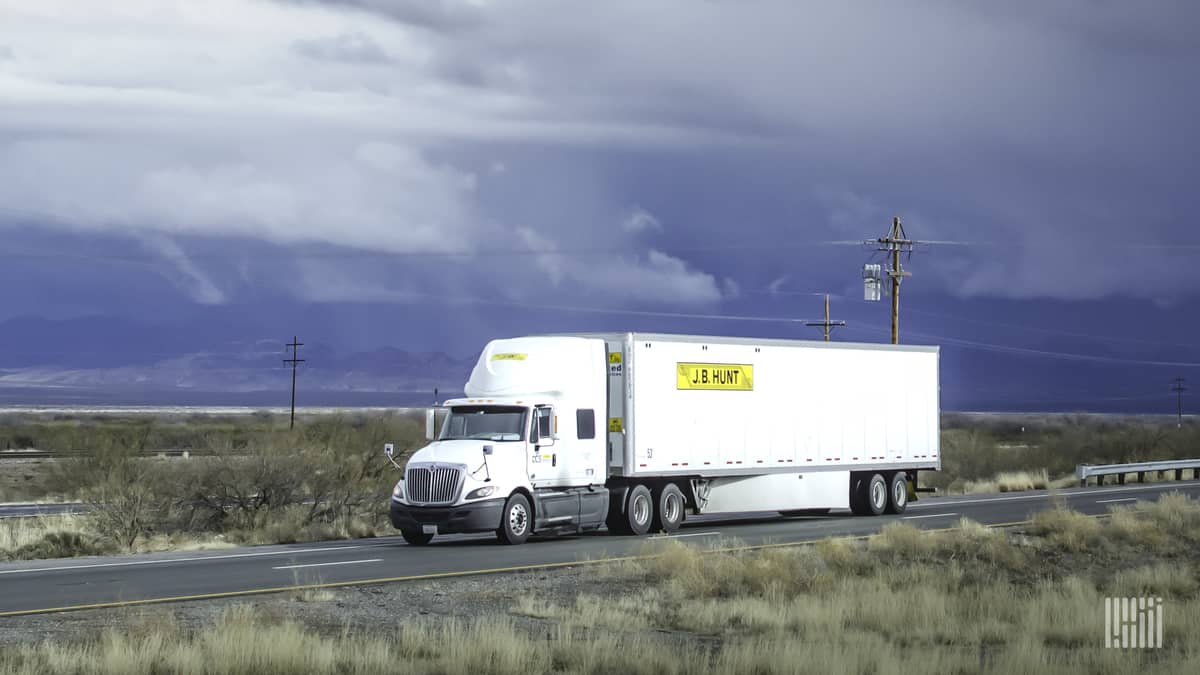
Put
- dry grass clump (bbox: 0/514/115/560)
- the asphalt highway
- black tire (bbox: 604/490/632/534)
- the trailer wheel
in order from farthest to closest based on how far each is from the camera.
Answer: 1. the trailer wheel
2. dry grass clump (bbox: 0/514/115/560)
3. black tire (bbox: 604/490/632/534)
4. the asphalt highway

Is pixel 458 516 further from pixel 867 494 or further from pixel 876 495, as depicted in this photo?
pixel 876 495

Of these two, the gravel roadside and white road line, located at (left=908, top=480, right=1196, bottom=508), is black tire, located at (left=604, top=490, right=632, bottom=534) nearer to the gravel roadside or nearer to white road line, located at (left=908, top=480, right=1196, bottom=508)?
the gravel roadside

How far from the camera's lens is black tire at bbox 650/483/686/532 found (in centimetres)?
3009

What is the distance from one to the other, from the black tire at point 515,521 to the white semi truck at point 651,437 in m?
0.03

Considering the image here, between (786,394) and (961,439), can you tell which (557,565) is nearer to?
(786,394)

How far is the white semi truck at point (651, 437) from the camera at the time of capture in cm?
2733

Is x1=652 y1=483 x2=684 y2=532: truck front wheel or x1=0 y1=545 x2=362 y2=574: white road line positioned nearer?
x1=0 y1=545 x2=362 y2=574: white road line

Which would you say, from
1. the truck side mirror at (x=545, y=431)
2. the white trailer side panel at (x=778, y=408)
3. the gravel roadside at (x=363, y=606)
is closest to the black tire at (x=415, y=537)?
the truck side mirror at (x=545, y=431)

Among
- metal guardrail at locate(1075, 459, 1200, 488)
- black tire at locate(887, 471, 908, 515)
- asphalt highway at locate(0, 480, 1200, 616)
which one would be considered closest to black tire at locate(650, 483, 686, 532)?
asphalt highway at locate(0, 480, 1200, 616)

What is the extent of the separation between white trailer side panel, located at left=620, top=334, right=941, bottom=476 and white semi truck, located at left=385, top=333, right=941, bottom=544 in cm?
4

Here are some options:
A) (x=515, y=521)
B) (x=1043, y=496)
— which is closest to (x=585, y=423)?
(x=515, y=521)

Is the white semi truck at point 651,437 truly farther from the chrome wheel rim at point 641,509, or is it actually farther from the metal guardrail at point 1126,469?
the metal guardrail at point 1126,469

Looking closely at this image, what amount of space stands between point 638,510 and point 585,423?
219 centimetres

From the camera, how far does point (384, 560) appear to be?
2394 centimetres
